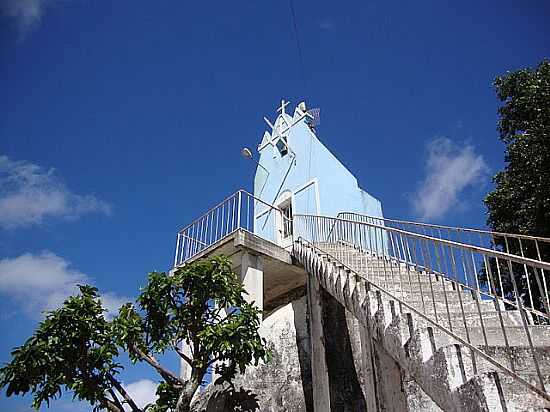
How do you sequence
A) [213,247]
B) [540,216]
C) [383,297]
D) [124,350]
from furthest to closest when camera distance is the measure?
1. [213,247]
2. [540,216]
3. [124,350]
4. [383,297]

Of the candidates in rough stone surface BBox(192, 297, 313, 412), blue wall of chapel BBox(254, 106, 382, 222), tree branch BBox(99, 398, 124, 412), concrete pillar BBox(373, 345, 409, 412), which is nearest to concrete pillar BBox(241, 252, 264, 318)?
rough stone surface BBox(192, 297, 313, 412)

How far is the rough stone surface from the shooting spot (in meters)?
7.33

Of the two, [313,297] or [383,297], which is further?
[313,297]

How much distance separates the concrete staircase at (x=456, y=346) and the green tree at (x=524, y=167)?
13.8 feet

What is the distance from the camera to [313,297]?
10133mm

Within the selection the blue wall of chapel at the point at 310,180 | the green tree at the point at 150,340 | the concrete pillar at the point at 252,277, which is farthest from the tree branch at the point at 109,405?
the blue wall of chapel at the point at 310,180

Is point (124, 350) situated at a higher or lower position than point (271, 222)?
lower

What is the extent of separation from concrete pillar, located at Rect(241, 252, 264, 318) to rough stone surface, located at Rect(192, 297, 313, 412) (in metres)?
1.34

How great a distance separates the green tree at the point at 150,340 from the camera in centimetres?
630

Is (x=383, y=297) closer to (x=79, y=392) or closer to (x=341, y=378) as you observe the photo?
(x=79, y=392)

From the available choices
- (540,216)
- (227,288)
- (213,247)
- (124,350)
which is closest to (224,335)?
(227,288)

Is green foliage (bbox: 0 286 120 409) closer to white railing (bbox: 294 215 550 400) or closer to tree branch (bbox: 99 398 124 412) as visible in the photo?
A: tree branch (bbox: 99 398 124 412)

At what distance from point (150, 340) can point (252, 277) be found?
8.47ft

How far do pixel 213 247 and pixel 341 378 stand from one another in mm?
3957
